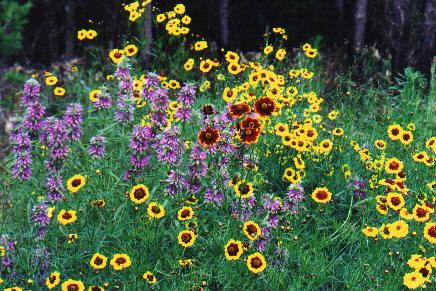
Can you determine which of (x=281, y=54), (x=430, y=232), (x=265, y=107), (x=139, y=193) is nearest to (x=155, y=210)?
(x=139, y=193)

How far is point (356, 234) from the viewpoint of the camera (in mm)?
4273

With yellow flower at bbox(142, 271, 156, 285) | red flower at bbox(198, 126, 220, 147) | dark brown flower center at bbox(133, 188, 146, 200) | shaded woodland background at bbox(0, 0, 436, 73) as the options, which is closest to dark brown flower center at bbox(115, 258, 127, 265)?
yellow flower at bbox(142, 271, 156, 285)

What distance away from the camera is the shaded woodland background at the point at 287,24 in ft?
25.2

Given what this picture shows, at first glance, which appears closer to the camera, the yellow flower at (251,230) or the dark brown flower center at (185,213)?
the yellow flower at (251,230)

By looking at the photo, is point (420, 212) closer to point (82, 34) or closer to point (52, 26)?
point (82, 34)

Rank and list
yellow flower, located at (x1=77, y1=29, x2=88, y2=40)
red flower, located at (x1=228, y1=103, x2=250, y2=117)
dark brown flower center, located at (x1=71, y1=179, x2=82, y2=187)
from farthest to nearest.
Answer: yellow flower, located at (x1=77, y1=29, x2=88, y2=40) → dark brown flower center, located at (x1=71, y1=179, x2=82, y2=187) → red flower, located at (x1=228, y1=103, x2=250, y2=117)

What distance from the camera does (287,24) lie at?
47.6ft

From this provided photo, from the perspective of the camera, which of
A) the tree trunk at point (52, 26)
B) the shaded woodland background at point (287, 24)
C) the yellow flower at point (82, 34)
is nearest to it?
the yellow flower at point (82, 34)

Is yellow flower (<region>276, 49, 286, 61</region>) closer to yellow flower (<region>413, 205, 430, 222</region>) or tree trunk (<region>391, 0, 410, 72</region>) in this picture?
yellow flower (<region>413, 205, 430, 222</region>)

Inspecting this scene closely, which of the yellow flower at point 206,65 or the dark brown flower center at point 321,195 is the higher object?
the yellow flower at point 206,65

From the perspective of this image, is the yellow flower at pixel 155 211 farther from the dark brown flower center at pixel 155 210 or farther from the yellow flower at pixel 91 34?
the yellow flower at pixel 91 34

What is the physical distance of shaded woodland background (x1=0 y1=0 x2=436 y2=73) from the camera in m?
7.69

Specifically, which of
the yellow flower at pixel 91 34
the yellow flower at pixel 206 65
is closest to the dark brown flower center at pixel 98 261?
the yellow flower at pixel 206 65

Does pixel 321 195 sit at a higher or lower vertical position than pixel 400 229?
higher
